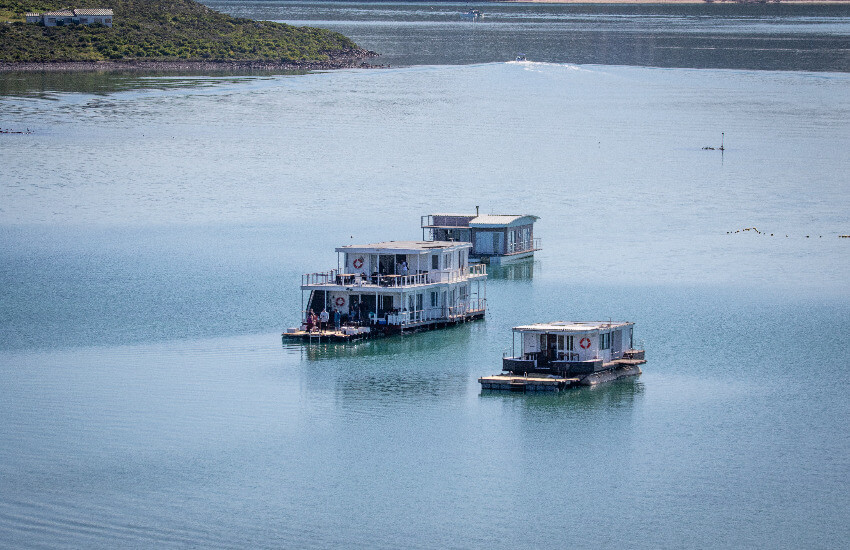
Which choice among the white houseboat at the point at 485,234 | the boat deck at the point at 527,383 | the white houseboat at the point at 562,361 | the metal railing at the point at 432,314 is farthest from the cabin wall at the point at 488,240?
the boat deck at the point at 527,383

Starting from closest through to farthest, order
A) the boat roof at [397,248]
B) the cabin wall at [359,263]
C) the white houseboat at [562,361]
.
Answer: the white houseboat at [562,361]
the boat roof at [397,248]
the cabin wall at [359,263]

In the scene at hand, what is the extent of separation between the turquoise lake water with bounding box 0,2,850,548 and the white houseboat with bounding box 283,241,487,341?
51.5 inches

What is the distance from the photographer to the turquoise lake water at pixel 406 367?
45.7 m

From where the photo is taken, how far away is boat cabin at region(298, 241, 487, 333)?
68062 millimetres

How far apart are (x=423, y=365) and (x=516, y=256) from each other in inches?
1048

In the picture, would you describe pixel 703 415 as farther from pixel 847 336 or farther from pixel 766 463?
pixel 847 336

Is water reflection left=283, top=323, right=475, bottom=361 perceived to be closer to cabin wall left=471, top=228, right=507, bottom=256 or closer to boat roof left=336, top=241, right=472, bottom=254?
boat roof left=336, top=241, right=472, bottom=254

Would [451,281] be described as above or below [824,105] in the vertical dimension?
below

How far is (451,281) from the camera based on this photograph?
71.2 meters

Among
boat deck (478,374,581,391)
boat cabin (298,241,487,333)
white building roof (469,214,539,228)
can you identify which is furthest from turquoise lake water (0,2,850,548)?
white building roof (469,214,539,228)

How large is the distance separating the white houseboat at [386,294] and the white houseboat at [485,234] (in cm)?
1553

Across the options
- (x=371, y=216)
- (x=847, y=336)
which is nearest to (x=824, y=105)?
(x=371, y=216)

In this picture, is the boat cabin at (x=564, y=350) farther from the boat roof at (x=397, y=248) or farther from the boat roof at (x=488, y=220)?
the boat roof at (x=488, y=220)

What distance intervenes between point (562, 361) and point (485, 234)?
97.1ft
